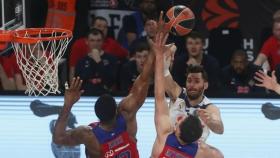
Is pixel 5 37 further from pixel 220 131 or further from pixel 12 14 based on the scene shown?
pixel 220 131

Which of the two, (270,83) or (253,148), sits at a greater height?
(270,83)

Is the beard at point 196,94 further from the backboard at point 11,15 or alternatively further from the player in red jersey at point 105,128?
Answer: the backboard at point 11,15

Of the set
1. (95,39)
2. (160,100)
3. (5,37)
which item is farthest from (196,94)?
(95,39)

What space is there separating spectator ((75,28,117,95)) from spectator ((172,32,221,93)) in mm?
719

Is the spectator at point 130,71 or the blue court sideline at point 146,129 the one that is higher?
the spectator at point 130,71

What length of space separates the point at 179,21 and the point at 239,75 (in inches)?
75.2

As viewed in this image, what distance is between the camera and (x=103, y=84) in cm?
1084

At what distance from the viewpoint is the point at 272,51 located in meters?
11.3

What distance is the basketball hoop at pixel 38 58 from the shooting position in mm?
9336

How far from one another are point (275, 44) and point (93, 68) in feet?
7.10

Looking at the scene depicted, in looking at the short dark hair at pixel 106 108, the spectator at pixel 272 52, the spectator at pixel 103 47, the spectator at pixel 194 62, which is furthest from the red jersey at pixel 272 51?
the short dark hair at pixel 106 108

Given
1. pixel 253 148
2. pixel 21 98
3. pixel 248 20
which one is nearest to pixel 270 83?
pixel 253 148

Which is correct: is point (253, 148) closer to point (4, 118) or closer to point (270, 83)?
point (270, 83)

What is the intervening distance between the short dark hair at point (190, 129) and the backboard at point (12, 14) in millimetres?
2532
